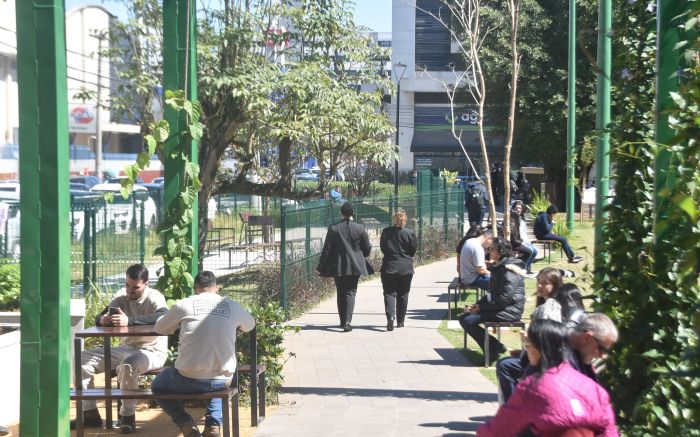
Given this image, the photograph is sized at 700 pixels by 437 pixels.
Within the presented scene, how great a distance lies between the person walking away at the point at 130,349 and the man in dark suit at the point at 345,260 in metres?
5.22

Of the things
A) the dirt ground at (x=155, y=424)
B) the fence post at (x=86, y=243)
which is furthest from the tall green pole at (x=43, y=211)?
the fence post at (x=86, y=243)

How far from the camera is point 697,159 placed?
4047 millimetres

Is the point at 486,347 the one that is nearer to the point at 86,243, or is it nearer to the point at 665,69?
the point at 665,69

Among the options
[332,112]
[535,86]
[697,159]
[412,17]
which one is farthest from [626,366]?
[412,17]

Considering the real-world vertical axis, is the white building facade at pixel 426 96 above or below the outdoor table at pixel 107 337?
above

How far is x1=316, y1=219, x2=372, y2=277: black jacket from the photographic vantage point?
13.7m

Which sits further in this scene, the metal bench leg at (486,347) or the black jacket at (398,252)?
the black jacket at (398,252)

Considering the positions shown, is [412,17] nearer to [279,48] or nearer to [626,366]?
[279,48]

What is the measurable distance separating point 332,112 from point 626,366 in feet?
31.3

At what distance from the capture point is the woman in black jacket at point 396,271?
1390 cm

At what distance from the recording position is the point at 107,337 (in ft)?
25.6

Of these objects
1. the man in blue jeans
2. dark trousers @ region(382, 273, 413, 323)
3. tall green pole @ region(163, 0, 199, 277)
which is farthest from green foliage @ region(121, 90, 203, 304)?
dark trousers @ region(382, 273, 413, 323)

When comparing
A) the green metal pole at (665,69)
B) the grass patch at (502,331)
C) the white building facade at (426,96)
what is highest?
the white building facade at (426,96)

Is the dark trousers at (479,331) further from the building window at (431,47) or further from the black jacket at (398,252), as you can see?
the building window at (431,47)
